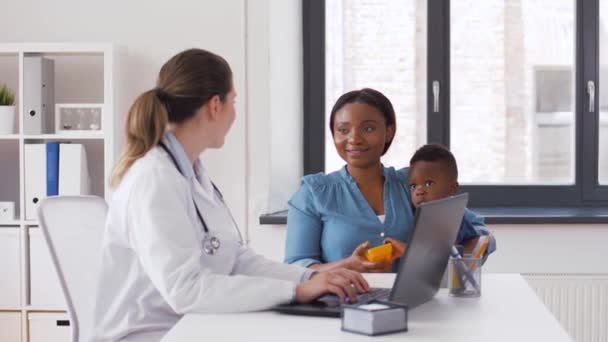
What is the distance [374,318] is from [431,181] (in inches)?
36.9

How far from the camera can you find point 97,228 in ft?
7.82

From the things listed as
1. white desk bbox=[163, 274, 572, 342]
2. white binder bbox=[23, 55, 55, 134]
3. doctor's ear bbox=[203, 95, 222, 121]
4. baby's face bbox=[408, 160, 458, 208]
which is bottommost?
white desk bbox=[163, 274, 572, 342]

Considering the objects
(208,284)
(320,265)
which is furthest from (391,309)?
(320,265)

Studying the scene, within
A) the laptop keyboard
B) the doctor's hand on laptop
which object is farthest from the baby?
the doctor's hand on laptop

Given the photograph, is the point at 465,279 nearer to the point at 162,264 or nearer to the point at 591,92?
the point at 162,264

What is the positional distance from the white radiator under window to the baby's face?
127 cm

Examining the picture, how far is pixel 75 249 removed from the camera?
2311mm

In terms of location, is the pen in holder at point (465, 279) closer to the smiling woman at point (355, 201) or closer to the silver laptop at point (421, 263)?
the silver laptop at point (421, 263)

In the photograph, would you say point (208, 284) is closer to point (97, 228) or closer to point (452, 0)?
point (97, 228)

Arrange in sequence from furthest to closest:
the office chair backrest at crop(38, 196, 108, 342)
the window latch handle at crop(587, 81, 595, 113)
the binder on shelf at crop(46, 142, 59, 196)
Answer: the window latch handle at crop(587, 81, 595, 113) < the binder on shelf at crop(46, 142, 59, 196) < the office chair backrest at crop(38, 196, 108, 342)

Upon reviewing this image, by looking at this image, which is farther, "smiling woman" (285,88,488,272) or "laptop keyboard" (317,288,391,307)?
"smiling woman" (285,88,488,272)

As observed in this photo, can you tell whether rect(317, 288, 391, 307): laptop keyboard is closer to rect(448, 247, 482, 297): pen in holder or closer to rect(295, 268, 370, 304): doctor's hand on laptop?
rect(295, 268, 370, 304): doctor's hand on laptop

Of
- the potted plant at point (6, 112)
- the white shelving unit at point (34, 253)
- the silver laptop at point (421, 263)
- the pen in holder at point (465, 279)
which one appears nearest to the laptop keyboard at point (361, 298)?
the silver laptop at point (421, 263)

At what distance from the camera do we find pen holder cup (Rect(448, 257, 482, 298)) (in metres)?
2.10
